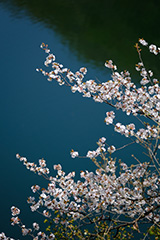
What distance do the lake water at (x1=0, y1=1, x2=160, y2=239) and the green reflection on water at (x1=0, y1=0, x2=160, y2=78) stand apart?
0.23ft

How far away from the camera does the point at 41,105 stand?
764 centimetres

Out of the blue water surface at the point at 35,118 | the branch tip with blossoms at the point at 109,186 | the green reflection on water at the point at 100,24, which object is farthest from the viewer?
the green reflection on water at the point at 100,24

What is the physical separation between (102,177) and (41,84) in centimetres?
626

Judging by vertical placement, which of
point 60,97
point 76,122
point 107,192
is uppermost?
point 60,97

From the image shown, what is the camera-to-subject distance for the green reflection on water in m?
9.48

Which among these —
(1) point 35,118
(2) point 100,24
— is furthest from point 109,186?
(2) point 100,24

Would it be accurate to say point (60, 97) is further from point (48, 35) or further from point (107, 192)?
point (107, 192)

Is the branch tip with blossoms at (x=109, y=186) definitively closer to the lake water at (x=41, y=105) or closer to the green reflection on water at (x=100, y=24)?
the lake water at (x=41, y=105)

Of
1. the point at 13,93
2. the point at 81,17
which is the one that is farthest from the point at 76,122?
the point at 81,17

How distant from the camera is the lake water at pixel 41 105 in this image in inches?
213

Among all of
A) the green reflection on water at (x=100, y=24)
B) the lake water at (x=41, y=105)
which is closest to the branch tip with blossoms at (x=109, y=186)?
the lake water at (x=41, y=105)

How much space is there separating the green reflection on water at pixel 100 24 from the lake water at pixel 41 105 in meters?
0.07

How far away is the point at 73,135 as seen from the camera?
635cm

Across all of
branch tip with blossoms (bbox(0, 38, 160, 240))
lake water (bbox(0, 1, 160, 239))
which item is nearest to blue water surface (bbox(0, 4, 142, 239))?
lake water (bbox(0, 1, 160, 239))
